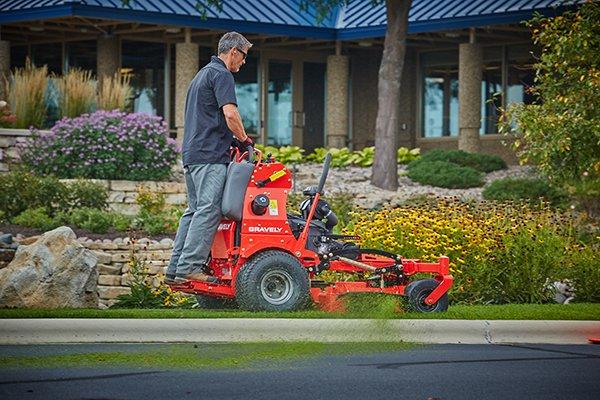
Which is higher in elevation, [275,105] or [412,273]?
[275,105]

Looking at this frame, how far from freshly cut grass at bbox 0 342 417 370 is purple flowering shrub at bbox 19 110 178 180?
431 inches

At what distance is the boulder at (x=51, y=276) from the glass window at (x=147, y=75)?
50.7 feet

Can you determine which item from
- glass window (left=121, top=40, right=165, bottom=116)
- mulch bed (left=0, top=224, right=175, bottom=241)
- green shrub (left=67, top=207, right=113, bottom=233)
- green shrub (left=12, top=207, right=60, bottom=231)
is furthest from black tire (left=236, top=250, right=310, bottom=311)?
glass window (left=121, top=40, right=165, bottom=116)

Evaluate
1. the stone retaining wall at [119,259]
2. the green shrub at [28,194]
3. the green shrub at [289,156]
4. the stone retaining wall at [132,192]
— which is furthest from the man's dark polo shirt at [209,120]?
the green shrub at [289,156]

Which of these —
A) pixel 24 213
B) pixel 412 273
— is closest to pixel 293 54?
pixel 24 213

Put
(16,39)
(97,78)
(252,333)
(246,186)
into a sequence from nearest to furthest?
(252,333), (246,186), (97,78), (16,39)

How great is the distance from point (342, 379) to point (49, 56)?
71.0 feet

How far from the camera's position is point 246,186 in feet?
36.4

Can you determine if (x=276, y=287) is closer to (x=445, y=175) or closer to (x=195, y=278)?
(x=195, y=278)

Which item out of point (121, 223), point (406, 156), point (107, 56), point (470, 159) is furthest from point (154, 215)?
point (107, 56)

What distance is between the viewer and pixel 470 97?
2678cm

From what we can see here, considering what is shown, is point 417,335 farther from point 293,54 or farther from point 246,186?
point 293,54

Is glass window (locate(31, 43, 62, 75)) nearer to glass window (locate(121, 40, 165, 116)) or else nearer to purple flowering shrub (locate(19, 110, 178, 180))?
glass window (locate(121, 40, 165, 116))

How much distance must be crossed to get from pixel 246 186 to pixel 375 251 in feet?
4.28
